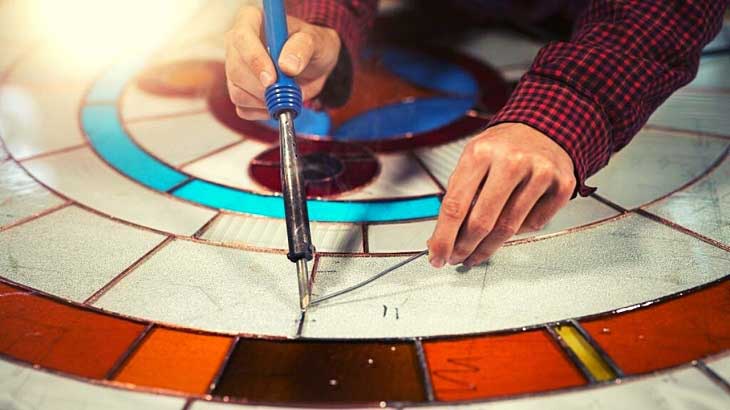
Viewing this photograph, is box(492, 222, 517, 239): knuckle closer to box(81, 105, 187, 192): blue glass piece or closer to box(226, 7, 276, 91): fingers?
box(226, 7, 276, 91): fingers

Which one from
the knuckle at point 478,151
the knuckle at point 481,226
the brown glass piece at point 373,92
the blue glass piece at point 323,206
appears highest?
the brown glass piece at point 373,92

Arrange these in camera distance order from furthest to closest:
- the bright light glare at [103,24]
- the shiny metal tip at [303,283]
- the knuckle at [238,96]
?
the bright light glare at [103,24] → the knuckle at [238,96] → the shiny metal tip at [303,283]

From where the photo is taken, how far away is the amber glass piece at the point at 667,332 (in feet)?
2.25

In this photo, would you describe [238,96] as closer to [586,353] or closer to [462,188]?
[462,188]

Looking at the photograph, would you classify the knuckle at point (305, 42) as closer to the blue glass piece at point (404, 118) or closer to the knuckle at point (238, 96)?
the knuckle at point (238, 96)

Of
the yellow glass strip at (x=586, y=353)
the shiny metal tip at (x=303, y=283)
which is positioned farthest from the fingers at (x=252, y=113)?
the yellow glass strip at (x=586, y=353)

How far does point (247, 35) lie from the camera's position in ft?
3.04

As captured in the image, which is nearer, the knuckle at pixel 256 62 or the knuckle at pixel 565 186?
A: the knuckle at pixel 565 186

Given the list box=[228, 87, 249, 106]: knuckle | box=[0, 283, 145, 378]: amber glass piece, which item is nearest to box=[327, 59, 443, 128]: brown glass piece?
box=[228, 87, 249, 106]: knuckle

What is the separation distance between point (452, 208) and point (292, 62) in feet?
0.97

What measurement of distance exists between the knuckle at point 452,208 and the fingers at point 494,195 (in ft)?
0.06

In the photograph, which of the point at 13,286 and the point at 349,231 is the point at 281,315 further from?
the point at 13,286

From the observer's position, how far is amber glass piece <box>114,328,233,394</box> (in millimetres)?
666

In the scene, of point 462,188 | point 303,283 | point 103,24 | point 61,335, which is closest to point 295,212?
point 303,283
